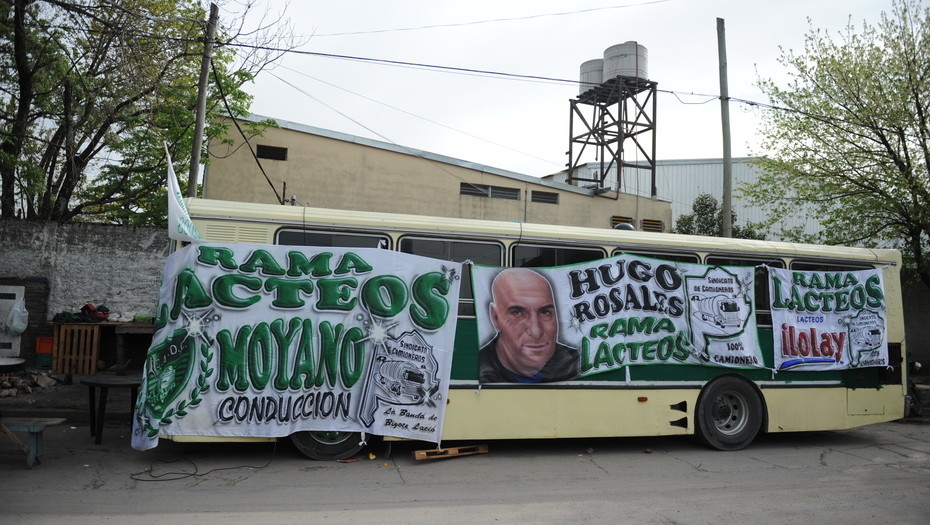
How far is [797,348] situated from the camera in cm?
893

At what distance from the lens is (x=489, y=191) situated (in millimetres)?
21328

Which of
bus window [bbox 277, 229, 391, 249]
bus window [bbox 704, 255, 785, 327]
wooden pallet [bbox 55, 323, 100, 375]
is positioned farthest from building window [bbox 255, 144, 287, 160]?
bus window [bbox 704, 255, 785, 327]

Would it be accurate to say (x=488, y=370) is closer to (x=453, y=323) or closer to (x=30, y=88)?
(x=453, y=323)

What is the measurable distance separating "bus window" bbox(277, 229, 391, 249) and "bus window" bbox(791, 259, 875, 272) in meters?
5.69

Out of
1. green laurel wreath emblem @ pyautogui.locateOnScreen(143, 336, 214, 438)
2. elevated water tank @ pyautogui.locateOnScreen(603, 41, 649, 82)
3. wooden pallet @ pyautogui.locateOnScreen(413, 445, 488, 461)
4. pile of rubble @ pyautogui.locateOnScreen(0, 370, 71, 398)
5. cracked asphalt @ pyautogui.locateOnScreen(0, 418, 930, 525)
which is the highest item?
elevated water tank @ pyautogui.locateOnScreen(603, 41, 649, 82)

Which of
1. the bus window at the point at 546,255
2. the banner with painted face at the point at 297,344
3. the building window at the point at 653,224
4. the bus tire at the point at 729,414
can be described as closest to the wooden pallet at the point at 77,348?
the banner with painted face at the point at 297,344

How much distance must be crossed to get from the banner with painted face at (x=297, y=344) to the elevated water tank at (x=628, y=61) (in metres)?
17.6

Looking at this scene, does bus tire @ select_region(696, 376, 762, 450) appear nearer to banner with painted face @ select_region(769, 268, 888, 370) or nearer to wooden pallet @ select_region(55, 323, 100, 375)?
banner with painted face @ select_region(769, 268, 888, 370)

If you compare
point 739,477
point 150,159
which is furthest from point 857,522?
point 150,159

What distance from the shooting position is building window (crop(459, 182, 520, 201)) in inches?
822

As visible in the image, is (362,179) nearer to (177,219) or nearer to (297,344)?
(297,344)

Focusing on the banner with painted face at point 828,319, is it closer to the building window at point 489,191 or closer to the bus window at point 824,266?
the bus window at point 824,266

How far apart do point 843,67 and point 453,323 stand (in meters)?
13.3

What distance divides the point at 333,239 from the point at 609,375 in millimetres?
3768
